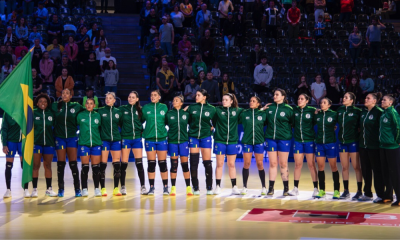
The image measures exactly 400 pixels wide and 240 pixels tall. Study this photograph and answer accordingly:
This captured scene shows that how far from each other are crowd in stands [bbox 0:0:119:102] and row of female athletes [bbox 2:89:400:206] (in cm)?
582

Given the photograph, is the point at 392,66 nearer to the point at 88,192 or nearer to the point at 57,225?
the point at 88,192

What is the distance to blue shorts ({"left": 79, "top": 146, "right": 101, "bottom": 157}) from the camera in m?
11.1

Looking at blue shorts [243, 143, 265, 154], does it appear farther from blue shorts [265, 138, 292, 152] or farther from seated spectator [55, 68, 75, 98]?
seated spectator [55, 68, 75, 98]

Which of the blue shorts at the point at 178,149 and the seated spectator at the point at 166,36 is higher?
the seated spectator at the point at 166,36

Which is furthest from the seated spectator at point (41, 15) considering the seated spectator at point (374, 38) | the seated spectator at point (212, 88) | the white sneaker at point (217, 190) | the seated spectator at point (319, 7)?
the white sneaker at point (217, 190)

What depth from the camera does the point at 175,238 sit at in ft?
26.6

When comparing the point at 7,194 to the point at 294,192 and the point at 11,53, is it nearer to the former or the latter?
the point at 294,192

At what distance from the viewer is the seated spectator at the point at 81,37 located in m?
19.0

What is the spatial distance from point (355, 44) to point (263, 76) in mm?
4467

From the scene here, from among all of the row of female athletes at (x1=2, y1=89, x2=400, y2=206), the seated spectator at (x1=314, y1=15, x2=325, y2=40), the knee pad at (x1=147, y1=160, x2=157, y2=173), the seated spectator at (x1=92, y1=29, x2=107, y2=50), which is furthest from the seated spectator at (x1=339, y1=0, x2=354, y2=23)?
the knee pad at (x1=147, y1=160, x2=157, y2=173)

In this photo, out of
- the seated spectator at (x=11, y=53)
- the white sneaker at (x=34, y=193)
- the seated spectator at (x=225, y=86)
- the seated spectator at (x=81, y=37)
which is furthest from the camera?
the seated spectator at (x=81, y=37)

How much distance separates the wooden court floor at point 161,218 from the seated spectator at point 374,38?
33.1ft

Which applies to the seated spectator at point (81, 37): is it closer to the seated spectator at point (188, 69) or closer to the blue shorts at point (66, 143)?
the seated spectator at point (188, 69)

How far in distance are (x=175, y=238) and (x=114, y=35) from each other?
15.4 m
